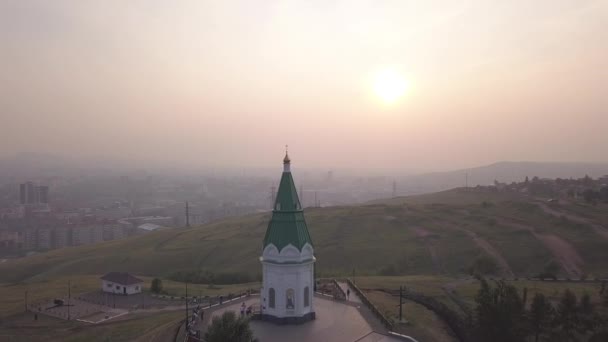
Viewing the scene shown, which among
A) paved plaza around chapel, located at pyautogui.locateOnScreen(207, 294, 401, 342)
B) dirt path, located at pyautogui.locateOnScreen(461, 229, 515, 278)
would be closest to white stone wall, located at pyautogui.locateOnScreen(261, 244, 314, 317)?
paved plaza around chapel, located at pyautogui.locateOnScreen(207, 294, 401, 342)

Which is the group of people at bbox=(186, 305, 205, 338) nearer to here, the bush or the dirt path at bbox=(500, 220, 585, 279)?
the bush

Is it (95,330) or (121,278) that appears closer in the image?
(95,330)

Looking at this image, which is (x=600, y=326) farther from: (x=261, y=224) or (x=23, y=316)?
(x=261, y=224)

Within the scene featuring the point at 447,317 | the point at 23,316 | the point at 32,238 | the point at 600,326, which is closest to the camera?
the point at 600,326

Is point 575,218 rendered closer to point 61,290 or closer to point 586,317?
point 586,317

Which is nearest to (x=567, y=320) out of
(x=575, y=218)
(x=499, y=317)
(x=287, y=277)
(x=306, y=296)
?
(x=499, y=317)

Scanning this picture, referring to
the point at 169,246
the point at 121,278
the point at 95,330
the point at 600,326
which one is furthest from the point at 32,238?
the point at 600,326
